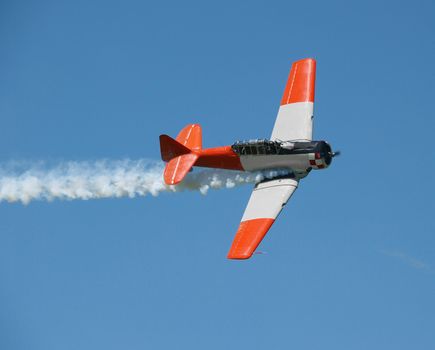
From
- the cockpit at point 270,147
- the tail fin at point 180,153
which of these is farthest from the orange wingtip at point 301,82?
the tail fin at point 180,153

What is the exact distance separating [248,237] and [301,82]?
8608 millimetres

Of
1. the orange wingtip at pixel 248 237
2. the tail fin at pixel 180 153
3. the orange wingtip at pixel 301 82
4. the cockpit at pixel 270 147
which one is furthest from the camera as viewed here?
the orange wingtip at pixel 301 82

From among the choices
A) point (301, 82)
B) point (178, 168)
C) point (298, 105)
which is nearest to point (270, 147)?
point (298, 105)

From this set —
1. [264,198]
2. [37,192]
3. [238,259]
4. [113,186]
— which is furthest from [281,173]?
[37,192]

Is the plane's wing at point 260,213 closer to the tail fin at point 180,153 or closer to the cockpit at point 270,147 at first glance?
the cockpit at point 270,147

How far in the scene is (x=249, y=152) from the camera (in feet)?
150

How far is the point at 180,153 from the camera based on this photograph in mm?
47281

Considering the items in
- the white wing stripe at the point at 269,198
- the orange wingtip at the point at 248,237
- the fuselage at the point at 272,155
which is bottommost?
the orange wingtip at the point at 248,237

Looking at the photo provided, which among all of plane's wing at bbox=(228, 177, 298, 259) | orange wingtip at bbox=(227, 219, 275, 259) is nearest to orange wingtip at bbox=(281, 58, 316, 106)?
plane's wing at bbox=(228, 177, 298, 259)

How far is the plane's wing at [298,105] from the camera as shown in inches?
1818

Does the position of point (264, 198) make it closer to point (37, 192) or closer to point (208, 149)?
point (208, 149)

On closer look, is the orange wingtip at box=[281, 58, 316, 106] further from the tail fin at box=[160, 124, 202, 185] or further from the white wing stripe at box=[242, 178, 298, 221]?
the white wing stripe at box=[242, 178, 298, 221]

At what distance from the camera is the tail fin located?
46.4 metres

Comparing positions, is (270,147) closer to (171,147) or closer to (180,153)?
(180,153)
